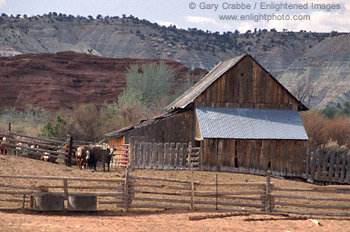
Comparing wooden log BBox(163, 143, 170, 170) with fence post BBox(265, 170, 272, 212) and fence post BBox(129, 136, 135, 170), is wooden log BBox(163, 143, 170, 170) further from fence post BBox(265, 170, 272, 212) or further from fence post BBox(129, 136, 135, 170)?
fence post BBox(265, 170, 272, 212)

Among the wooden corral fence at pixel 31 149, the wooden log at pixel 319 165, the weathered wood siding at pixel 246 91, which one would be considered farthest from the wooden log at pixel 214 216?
the weathered wood siding at pixel 246 91

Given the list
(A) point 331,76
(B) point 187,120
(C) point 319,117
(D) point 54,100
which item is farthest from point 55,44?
(B) point 187,120

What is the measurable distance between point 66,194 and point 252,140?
1598 cm

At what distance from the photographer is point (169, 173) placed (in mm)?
28297

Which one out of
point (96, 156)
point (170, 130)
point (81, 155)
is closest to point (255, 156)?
point (170, 130)

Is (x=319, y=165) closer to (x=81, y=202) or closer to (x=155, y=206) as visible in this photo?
(x=155, y=206)

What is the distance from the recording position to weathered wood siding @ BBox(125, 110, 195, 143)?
108 ft

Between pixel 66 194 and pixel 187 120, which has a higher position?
pixel 187 120

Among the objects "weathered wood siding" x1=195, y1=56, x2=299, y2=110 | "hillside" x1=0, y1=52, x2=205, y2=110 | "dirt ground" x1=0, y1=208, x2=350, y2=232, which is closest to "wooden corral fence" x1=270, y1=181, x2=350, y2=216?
"dirt ground" x1=0, y1=208, x2=350, y2=232

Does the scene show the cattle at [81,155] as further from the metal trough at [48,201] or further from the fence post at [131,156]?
the metal trough at [48,201]

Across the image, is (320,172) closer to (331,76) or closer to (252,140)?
(252,140)

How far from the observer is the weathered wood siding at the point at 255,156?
104 feet

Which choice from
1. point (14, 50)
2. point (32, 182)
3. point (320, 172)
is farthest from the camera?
point (14, 50)

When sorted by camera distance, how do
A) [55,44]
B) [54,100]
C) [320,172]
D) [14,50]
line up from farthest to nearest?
[55,44] → [14,50] → [54,100] → [320,172]
